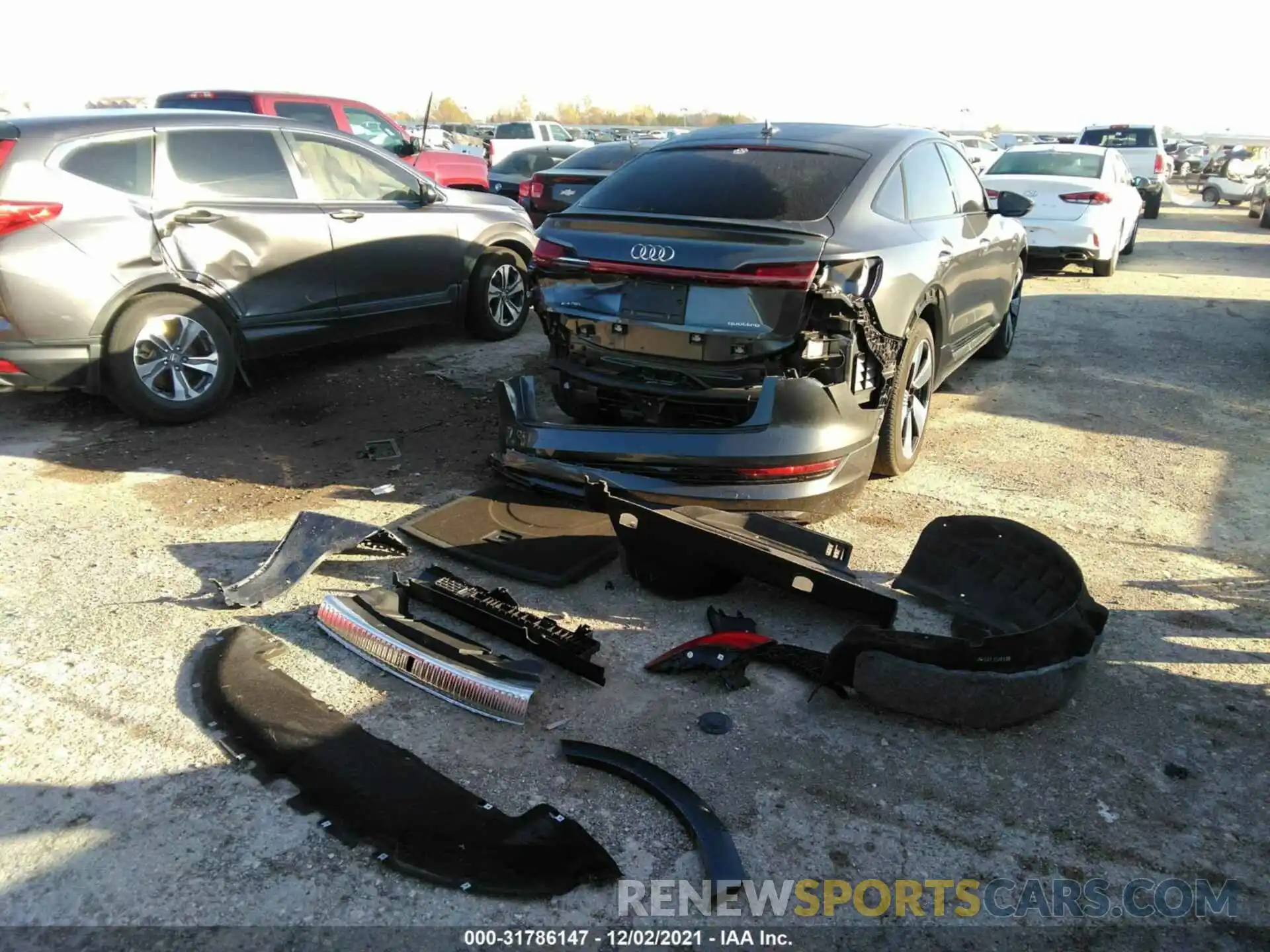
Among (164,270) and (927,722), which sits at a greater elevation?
(164,270)

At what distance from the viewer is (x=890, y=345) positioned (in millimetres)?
4293

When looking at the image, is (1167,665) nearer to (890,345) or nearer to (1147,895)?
(1147,895)

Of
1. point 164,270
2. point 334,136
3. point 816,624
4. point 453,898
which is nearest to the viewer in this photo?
point 453,898

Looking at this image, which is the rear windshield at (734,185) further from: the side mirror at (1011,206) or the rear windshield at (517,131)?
the rear windshield at (517,131)

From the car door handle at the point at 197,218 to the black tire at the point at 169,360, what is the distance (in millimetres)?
460

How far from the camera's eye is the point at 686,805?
8.48 ft

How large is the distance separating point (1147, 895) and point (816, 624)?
1535 millimetres

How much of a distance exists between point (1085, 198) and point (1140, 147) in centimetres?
941

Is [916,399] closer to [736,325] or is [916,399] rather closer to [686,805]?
[736,325]

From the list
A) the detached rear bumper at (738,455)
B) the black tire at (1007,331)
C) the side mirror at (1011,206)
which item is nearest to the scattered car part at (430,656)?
the detached rear bumper at (738,455)

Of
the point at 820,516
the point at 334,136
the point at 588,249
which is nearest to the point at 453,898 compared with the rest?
the point at 820,516

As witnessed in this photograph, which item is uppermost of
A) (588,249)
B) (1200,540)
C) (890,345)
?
(588,249)

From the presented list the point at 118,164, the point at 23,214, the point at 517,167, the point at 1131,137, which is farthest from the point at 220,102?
the point at 1131,137
